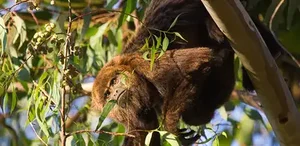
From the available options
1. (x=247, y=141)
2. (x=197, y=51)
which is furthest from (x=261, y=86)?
(x=247, y=141)

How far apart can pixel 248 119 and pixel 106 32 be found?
989 mm

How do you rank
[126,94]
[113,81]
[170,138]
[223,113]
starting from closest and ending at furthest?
1. [170,138]
2. [126,94]
3. [113,81]
4. [223,113]

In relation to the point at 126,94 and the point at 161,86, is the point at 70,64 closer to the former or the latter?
the point at 126,94

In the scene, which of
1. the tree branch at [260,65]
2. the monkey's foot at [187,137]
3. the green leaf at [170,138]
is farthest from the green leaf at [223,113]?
the green leaf at [170,138]

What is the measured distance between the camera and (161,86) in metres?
2.45

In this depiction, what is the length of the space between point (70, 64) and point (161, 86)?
0.42 meters

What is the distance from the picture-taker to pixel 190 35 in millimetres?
2623

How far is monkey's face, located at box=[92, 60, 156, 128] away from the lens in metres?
2.41

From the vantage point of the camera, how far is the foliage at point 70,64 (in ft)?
7.01

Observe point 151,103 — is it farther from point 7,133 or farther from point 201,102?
point 7,133

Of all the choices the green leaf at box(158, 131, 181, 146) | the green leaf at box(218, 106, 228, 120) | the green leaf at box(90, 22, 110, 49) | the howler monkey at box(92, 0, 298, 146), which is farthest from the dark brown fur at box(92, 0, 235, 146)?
the green leaf at box(90, 22, 110, 49)

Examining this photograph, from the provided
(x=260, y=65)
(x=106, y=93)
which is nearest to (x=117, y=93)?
(x=106, y=93)

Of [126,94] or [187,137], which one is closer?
[126,94]

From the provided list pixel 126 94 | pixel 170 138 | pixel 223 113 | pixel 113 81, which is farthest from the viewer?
pixel 223 113
